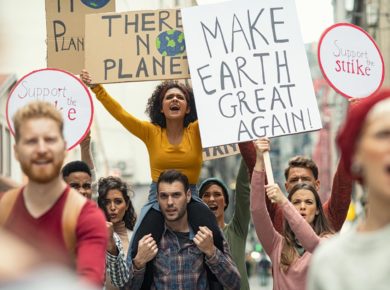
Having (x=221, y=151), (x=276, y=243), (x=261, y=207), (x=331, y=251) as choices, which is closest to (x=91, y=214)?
(x=331, y=251)

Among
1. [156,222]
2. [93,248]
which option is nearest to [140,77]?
[156,222]

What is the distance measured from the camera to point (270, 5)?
841 centimetres

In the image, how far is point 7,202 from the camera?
4.90 m

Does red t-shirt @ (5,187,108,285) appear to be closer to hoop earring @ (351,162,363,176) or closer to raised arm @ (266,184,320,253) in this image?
hoop earring @ (351,162,363,176)

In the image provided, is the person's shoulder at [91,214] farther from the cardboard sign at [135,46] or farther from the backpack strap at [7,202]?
the cardboard sign at [135,46]

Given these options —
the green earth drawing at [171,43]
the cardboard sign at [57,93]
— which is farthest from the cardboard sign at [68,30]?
the green earth drawing at [171,43]

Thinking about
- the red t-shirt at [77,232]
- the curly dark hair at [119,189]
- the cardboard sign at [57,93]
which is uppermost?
the cardboard sign at [57,93]

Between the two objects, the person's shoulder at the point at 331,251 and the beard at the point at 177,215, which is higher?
the beard at the point at 177,215

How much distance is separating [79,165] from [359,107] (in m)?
3.97

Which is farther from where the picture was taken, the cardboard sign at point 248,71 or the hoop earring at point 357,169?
the cardboard sign at point 248,71

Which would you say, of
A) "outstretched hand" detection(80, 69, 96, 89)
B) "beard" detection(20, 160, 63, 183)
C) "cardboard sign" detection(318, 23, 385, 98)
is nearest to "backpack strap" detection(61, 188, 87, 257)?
"beard" detection(20, 160, 63, 183)

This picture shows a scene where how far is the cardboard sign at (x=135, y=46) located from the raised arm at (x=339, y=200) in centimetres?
128

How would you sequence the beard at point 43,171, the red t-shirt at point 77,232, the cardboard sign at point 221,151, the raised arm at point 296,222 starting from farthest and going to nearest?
the cardboard sign at point 221,151 → the raised arm at point 296,222 → the beard at point 43,171 → the red t-shirt at point 77,232

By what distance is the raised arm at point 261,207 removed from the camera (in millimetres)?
7480
